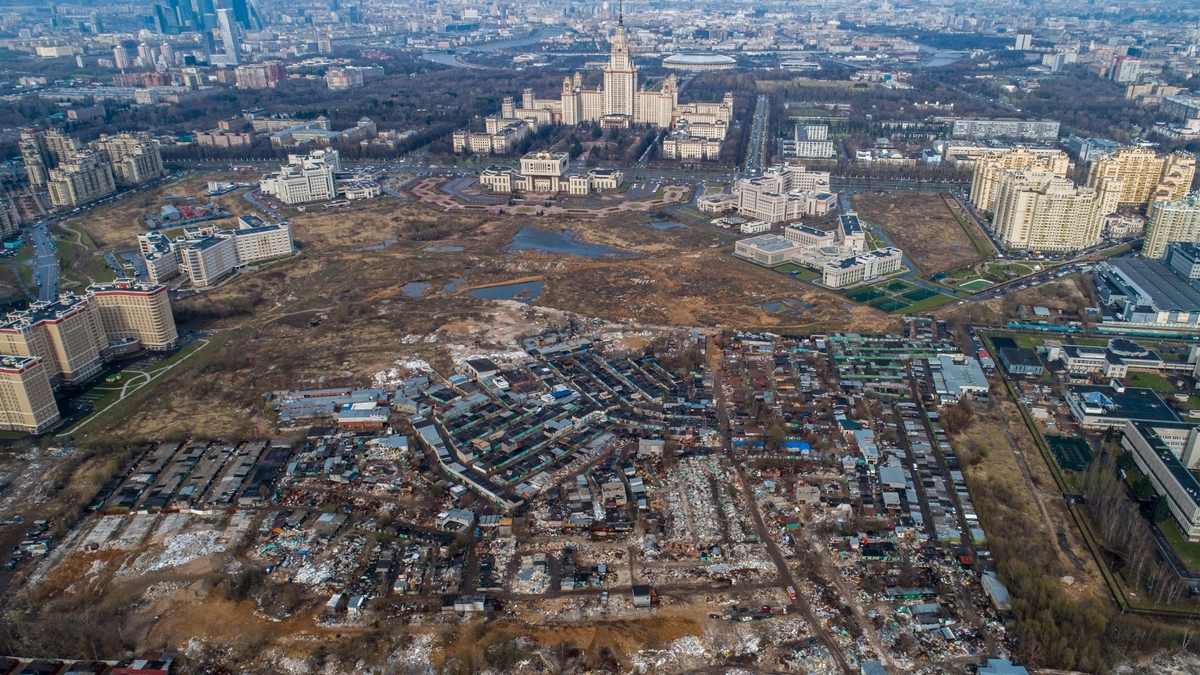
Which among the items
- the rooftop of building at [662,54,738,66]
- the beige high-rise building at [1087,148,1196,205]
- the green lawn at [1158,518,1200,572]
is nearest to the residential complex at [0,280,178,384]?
the green lawn at [1158,518,1200,572]

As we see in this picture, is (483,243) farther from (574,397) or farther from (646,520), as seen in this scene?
(646,520)

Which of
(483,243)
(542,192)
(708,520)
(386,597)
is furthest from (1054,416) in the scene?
(542,192)

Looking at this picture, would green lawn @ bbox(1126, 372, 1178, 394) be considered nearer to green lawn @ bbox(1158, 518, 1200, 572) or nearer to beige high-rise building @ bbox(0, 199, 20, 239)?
green lawn @ bbox(1158, 518, 1200, 572)

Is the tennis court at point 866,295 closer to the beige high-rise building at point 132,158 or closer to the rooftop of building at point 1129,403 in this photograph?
the rooftop of building at point 1129,403

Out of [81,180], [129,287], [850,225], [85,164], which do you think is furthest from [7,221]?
[850,225]

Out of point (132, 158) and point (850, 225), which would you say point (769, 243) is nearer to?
point (850, 225)

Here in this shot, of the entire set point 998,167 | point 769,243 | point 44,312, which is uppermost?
point 44,312

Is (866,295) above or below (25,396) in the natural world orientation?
below
